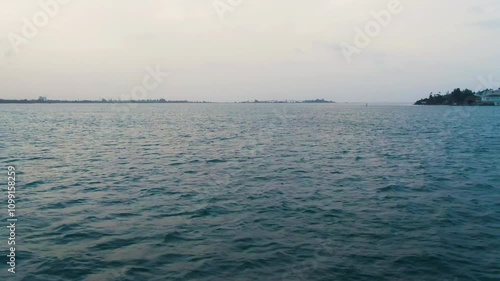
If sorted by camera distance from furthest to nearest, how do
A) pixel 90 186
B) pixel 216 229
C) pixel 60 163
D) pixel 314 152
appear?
pixel 314 152 < pixel 60 163 < pixel 90 186 < pixel 216 229

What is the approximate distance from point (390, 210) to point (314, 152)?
21835mm

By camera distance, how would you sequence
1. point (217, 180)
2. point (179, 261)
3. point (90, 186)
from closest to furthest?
1. point (179, 261)
2. point (90, 186)
3. point (217, 180)

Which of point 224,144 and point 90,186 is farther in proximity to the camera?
point 224,144

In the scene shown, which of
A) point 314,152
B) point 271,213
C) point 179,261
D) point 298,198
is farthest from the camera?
point 314,152

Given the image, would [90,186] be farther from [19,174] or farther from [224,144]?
[224,144]

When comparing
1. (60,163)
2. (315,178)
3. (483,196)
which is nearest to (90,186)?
(60,163)

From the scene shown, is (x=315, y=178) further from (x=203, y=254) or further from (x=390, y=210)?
(x=203, y=254)

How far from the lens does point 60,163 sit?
106ft

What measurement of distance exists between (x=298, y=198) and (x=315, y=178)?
5.82m

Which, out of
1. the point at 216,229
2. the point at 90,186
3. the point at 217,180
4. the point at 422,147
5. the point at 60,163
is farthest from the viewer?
the point at 422,147

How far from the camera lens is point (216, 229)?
619 inches

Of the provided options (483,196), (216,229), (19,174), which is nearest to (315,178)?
(483,196)

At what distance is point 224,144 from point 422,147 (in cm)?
2492

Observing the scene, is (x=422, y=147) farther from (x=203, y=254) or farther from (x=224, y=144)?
(x=203, y=254)
